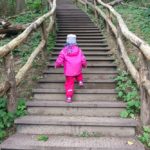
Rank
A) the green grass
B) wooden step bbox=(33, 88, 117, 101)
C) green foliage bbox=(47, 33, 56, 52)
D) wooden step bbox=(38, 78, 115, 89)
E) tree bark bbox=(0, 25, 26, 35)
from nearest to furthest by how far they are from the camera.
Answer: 1. wooden step bbox=(33, 88, 117, 101)
2. wooden step bbox=(38, 78, 115, 89)
3. green foliage bbox=(47, 33, 56, 52)
4. tree bark bbox=(0, 25, 26, 35)
5. the green grass

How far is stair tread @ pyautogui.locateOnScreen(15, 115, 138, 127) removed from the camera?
16.3 feet

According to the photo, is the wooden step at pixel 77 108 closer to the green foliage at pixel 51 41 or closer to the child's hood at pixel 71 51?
the child's hood at pixel 71 51

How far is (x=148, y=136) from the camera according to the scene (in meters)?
4.65

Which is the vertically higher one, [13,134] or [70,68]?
[70,68]

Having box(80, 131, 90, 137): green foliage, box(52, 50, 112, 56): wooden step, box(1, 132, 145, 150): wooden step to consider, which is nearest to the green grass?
box(52, 50, 112, 56): wooden step

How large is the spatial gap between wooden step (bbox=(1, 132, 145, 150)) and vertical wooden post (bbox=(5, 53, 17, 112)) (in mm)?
556

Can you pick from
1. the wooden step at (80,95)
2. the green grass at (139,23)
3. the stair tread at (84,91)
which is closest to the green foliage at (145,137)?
the wooden step at (80,95)

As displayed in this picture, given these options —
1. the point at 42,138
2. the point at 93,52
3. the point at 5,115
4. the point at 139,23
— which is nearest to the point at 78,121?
the point at 42,138

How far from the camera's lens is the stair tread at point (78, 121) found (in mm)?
4969

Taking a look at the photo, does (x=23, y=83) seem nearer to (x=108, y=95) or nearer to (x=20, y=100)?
(x=20, y=100)

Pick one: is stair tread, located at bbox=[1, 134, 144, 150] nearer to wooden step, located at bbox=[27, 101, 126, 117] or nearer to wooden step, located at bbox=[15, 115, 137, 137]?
wooden step, located at bbox=[15, 115, 137, 137]

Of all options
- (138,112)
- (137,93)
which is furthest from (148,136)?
(137,93)

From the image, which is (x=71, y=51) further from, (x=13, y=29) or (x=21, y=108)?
(x=13, y=29)

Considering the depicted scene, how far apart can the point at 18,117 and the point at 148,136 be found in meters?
2.23
